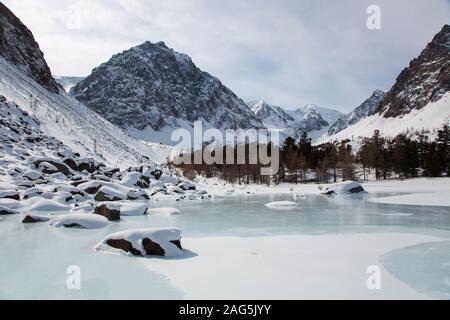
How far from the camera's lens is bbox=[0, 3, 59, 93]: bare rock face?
8979 centimetres

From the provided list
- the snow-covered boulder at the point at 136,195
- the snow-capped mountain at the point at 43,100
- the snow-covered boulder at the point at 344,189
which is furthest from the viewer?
the snow-capped mountain at the point at 43,100

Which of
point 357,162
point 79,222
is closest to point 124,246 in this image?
point 79,222

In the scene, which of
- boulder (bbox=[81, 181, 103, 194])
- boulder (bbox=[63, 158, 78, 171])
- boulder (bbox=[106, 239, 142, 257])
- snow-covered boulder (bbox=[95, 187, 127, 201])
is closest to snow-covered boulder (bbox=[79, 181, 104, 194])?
boulder (bbox=[81, 181, 103, 194])

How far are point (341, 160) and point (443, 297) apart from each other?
3131 inches

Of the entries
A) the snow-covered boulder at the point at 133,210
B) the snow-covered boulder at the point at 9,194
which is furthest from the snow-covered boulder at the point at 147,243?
the snow-covered boulder at the point at 9,194

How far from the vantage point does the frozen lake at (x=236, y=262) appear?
858 cm

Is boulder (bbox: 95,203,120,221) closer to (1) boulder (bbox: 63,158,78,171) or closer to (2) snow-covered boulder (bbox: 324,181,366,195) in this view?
(1) boulder (bbox: 63,158,78,171)

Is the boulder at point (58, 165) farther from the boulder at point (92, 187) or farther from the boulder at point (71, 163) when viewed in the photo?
the boulder at point (92, 187)

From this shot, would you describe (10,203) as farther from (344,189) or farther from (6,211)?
(344,189)

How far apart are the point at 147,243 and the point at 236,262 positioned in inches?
119

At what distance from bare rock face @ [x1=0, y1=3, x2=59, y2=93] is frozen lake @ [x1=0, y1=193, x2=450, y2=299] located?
84783mm

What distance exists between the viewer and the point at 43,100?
77188 millimetres
